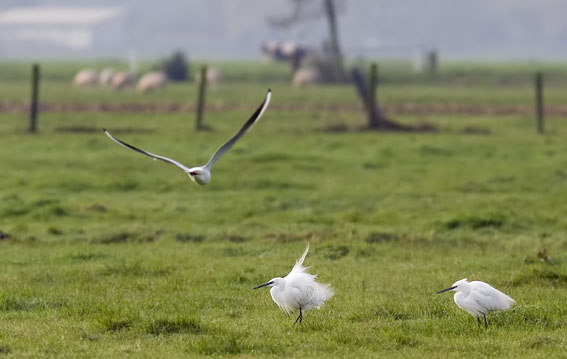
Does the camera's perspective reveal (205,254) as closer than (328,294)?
No

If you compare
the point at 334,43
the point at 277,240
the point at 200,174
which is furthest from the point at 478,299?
the point at 334,43

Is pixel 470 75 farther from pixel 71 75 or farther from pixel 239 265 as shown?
pixel 239 265

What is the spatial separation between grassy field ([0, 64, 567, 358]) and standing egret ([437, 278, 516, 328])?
0.96 ft

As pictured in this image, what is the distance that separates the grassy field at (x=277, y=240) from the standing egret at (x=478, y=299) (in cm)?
29

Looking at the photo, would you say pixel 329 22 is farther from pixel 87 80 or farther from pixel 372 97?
pixel 372 97

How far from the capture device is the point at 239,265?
50.6 ft

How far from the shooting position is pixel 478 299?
35.8ft

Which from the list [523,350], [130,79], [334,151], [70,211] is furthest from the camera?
[130,79]

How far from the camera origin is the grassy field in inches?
438

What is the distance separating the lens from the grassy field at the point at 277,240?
1112 cm

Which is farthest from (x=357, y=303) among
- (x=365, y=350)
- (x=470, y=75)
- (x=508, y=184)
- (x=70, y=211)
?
A: (x=470, y=75)

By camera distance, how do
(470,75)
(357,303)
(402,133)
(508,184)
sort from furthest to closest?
1. (470,75)
2. (402,133)
3. (508,184)
4. (357,303)

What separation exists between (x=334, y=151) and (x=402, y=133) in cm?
543

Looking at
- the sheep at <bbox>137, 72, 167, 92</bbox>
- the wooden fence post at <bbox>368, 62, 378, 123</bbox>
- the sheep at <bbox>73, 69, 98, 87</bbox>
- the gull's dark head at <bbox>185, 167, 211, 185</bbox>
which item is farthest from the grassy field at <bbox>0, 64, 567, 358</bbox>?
the sheep at <bbox>73, 69, 98, 87</bbox>
